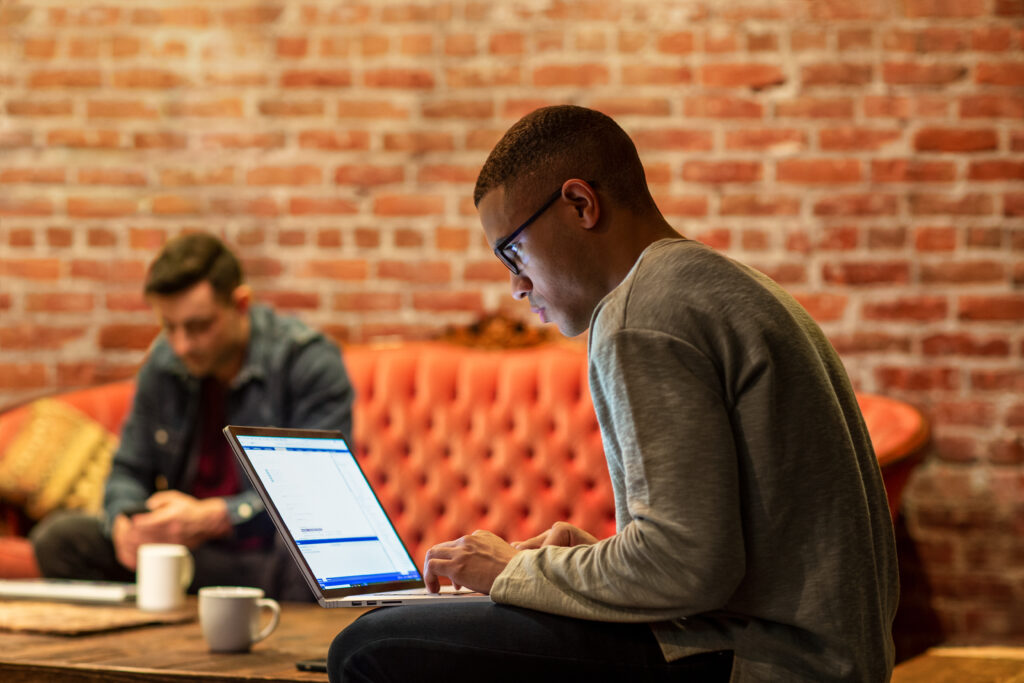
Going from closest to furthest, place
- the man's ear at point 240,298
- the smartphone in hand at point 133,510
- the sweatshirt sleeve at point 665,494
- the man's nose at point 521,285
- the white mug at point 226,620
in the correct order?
the sweatshirt sleeve at point 665,494, the man's nose at point 521,285, the white mug at point 226,620, the smartphone in hand at point 133,510, the man's ear at point 240,298

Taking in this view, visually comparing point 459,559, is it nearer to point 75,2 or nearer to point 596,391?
point 596,391

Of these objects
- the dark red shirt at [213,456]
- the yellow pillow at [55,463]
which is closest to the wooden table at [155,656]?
the dark red shirt at [213,456]

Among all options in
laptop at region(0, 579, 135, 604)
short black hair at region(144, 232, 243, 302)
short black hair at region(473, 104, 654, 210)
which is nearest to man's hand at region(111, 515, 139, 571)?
laptop at region(0, 579, 135, 604)

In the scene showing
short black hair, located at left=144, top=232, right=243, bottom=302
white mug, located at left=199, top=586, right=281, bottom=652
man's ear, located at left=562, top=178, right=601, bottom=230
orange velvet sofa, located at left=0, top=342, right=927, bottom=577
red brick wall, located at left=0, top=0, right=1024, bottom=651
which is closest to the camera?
man's ear, located at left=562, top=178, right=601, bottom=230

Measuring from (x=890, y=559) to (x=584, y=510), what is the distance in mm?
1953

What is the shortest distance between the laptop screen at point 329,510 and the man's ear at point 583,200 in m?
0.52

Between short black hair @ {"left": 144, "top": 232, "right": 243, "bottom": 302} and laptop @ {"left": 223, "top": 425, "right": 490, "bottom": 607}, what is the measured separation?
55.6 inches

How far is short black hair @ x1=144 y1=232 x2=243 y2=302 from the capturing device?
9.35ft

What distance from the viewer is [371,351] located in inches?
133

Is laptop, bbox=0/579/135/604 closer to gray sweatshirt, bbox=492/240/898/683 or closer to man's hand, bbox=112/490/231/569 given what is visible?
man's hand, bbox=112/490/231/569

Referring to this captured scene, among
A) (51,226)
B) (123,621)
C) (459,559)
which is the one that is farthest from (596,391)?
(51,226)

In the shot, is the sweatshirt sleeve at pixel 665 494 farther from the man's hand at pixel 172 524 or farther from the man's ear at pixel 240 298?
the man's ear at pixel 240 298

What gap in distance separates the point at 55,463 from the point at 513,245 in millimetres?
2449

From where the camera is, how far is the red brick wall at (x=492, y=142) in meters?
3.22
